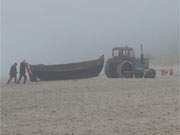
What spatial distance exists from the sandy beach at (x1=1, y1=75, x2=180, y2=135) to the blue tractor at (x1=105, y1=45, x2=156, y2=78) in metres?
10.4

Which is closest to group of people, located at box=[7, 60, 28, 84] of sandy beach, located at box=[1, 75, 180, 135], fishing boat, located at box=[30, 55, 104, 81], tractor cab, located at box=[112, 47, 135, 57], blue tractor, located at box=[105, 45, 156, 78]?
fishing boat, located at box=[30, 55, 104, 81]

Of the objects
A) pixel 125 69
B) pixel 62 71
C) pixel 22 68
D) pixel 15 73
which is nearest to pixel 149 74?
pixel 125 69

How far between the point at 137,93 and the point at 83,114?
12.3 feet

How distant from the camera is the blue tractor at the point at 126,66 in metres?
23.3

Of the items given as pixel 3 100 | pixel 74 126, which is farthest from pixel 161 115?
pixel 3 100

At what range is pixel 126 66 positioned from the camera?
23.8m

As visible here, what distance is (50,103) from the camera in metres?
11.2

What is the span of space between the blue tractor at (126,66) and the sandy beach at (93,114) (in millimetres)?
10434

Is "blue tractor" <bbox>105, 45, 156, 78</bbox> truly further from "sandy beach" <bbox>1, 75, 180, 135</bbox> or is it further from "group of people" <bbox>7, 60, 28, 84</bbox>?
"sandy beach" <bbox>1, 75, 180, 135</bbox>

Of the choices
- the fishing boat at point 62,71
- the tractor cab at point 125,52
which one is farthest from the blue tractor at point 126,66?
the fishing boat at point 62,71

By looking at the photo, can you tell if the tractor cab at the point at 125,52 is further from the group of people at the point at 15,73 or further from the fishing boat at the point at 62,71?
the group of people at the point at 15,73

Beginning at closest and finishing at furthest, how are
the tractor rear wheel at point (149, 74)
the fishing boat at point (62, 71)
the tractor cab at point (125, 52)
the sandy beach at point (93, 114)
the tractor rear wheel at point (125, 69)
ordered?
the sandy beach at point (93, 114)
the tractor rear wheel at point (149, 74)
the fishing boat at point (62, 71)
the tractor rear wheel at point (125, 69)
the tractor cab at point (125, 52)

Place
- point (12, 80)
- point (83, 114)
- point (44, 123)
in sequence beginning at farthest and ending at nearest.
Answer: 1. point (12, 80)
2. point (83, 114)
3. point (44, 123)

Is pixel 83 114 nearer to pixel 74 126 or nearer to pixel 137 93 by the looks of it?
pixel 74 126
